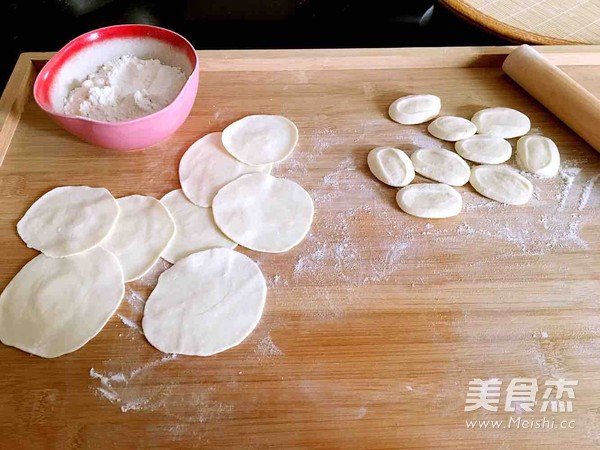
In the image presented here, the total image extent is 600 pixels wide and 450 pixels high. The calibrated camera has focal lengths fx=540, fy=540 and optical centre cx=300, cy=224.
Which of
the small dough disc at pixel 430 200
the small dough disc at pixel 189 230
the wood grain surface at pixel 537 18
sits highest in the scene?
the wood grain surface at pixel 537 18

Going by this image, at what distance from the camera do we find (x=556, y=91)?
3.47ft

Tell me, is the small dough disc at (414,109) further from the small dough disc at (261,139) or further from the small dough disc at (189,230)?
the small dough disc at (189,230)

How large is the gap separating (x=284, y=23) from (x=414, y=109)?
580 millimetres

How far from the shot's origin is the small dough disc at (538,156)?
99cm

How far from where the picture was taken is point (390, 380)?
78 centimetres

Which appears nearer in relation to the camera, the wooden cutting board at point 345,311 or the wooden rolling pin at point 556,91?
the wooden cutting board at point 345,311

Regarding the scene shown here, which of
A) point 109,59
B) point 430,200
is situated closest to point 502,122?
point 430,200

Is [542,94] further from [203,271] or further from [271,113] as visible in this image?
[203,271]

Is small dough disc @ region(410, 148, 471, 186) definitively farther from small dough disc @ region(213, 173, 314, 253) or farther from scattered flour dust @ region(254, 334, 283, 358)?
scattered flour dust @ region(254, 334, 283, 358)

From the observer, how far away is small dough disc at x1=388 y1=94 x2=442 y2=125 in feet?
3.48

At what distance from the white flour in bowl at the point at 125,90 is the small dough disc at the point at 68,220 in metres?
0.15

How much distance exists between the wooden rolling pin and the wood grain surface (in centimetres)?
11

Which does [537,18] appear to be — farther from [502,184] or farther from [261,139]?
[261,139]

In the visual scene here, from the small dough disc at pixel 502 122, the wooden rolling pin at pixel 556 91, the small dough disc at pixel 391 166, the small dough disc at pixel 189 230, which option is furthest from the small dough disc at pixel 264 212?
→ the wooden rolling pin at pixel 556 91
